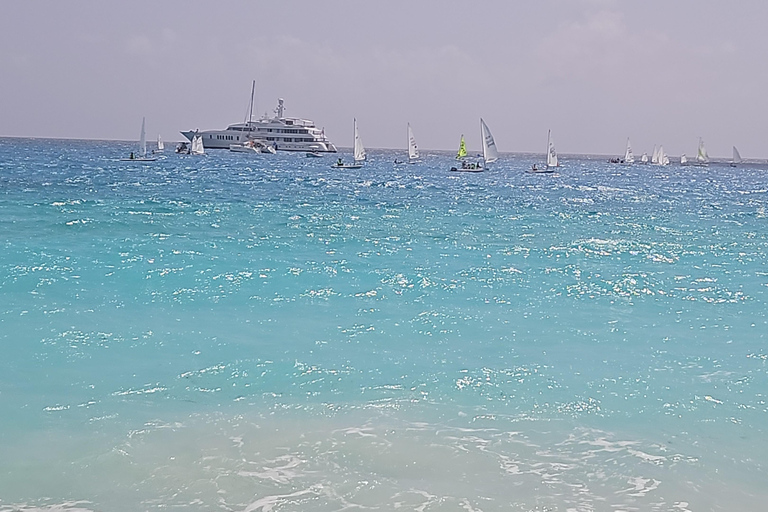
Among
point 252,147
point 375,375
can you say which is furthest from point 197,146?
point 375,375

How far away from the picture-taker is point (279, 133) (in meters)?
154

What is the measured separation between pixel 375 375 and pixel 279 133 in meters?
147

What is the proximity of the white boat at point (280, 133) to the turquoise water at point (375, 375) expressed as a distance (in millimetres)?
131563

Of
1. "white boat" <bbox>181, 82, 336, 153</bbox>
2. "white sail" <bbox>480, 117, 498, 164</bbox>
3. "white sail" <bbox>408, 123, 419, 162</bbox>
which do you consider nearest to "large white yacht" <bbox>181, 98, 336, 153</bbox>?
"white boat" <bbox>181, 82, 336, 153</bbox>

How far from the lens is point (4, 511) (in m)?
6.45

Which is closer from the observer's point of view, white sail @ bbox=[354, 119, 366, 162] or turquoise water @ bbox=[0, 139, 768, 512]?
turquoise water @ bbox=[0, 139, 768, 512]

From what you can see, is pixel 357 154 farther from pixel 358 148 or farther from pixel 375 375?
pixel 375 375

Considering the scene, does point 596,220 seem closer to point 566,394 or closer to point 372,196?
point 372,196

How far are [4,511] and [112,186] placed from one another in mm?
45552

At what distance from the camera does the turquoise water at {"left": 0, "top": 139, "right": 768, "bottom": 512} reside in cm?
720

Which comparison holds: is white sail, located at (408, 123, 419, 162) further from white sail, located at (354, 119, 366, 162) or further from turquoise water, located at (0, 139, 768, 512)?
turquoise water, located at (0, 139, 768, 512)

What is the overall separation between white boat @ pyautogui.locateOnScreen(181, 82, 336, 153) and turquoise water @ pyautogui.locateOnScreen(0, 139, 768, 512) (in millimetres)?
131563

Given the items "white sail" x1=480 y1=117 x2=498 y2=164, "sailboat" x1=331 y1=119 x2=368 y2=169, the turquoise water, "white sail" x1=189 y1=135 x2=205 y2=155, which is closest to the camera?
the turquoise water

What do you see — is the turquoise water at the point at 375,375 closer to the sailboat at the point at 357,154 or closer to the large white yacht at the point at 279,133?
the sailboat at the point at 357,154
